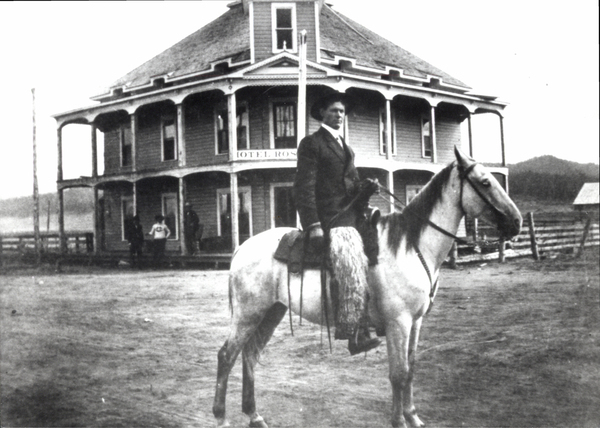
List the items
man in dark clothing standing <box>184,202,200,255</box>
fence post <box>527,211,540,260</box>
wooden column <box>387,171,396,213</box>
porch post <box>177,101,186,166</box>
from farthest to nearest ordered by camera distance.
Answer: fence post <box>527,211,540,260</box> → porch post <box>177,101,186,166</box> → man in dark clothing standing <box>184,202,200,255</box> → wooden column <box>387,171,396,213</box>

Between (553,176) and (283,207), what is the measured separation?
209 centimetres

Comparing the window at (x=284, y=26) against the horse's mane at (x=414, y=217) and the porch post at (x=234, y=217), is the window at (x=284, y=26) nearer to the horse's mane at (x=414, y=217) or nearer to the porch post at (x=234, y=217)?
the porch post at (x=234, y=217)

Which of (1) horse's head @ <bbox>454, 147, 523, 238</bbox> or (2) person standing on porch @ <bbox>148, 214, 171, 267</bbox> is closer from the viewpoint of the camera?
(1) horse's head @ <bbox>454, 147, 523, 238</bbox>

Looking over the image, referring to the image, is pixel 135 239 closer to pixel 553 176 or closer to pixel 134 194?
pixel 134 194

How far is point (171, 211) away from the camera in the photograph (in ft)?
15.9

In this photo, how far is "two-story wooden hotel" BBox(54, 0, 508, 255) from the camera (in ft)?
13.7

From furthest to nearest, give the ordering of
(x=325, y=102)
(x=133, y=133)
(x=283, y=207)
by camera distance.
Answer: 1. (x=133, y=133)
2. (x=283, y=207)
3. (x=325, y=102)

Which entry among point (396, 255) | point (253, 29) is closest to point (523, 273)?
point (396, 255)

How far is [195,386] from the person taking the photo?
169 inches

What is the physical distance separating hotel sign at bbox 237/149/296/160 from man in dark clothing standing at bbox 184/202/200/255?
0.60m

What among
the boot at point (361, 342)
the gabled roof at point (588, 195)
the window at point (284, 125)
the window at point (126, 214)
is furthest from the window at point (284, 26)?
the gabled roof at point (588, 195)

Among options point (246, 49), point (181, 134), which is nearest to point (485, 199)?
point (246, 49)

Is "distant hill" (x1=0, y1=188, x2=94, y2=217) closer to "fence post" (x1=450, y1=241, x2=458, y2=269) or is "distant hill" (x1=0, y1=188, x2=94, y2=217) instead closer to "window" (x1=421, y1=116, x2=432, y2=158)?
"window" (x1=421, y1=116, x2=432, y2=158)

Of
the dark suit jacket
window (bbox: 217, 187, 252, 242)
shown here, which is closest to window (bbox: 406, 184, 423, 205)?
the dark suit jacket
